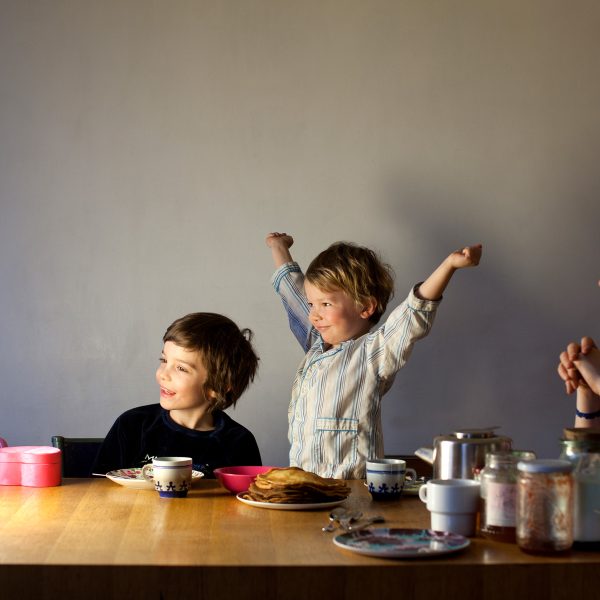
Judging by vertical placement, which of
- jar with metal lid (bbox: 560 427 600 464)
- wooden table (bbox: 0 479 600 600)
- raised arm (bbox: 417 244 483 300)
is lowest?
wooden table (bbox: 0 479 600 600)

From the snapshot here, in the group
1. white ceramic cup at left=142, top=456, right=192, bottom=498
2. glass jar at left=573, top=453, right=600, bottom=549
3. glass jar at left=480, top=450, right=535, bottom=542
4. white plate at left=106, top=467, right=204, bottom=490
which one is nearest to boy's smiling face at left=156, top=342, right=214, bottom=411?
white plate at left=106, top=467, right=204, bottom=490

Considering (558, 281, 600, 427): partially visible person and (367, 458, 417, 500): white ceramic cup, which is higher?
(558, 281, 600, 427): partially visible person

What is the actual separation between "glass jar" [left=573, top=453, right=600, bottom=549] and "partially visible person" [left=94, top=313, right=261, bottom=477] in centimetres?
102

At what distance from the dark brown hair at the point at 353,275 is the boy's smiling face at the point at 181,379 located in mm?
380

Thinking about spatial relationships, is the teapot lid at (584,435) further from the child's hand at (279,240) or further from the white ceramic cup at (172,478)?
the child's hand at (279,240)

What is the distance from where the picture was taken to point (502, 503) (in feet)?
4.00

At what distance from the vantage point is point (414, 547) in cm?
115

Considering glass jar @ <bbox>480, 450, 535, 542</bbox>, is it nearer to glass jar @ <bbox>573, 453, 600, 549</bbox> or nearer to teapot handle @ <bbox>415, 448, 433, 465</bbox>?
glass jar @ <bbox>573, 453, 600, 549</bbox>

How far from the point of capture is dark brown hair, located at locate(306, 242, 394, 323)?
88.0 inches

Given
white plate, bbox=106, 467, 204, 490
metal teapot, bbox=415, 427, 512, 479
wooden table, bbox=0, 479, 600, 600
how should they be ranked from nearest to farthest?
wooden table, bbox=0, 479, 600, 600 < metal teapot, bbox=415, 427, 512, 479 < white plate, bbox=106, 467, 204, 490

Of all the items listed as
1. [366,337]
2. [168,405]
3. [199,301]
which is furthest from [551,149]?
[168,405]

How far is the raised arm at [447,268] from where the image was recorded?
75.3 inches

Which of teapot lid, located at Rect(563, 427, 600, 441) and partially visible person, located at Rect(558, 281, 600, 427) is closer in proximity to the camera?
teapot lid, located at Rect(563, 427, 600, 441)

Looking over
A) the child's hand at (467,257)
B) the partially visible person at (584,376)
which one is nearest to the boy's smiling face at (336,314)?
the child's hand at (467,257)
